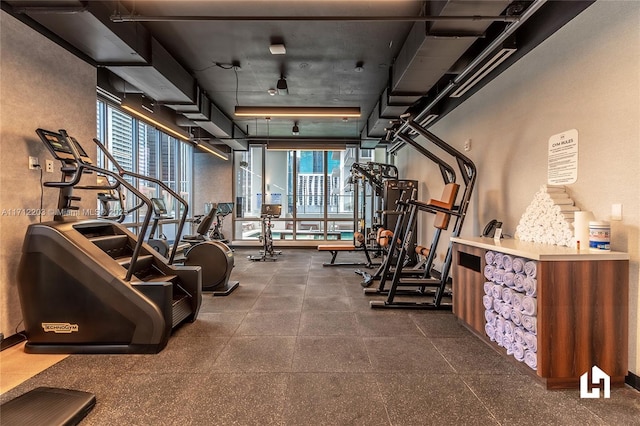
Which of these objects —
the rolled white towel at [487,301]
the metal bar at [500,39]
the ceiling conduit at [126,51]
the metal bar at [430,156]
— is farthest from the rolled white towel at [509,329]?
the ceiling conduit at [126,51]

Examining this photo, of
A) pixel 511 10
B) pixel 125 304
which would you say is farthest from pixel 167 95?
pixel 511 10

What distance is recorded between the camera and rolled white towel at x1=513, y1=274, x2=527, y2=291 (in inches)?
96.5

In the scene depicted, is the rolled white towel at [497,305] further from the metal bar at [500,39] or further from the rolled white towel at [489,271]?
the metal bar at [500,39]

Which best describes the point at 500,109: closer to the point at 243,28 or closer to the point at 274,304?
the point at 243,28

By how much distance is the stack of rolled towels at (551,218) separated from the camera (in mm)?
2633

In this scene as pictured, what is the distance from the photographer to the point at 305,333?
3211mm

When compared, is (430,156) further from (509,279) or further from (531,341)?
(531,341)

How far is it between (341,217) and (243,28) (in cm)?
727

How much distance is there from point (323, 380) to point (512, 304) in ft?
5.48

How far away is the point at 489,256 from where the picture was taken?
2.89 metres

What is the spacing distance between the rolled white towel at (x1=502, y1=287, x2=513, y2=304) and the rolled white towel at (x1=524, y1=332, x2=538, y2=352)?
0.95ft

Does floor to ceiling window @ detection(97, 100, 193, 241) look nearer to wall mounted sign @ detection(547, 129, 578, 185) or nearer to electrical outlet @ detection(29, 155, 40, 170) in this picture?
electrical outlet @ detection(29, 155, 40, 170)

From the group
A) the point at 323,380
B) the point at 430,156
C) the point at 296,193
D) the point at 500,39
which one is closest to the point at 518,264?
the point at 323,380

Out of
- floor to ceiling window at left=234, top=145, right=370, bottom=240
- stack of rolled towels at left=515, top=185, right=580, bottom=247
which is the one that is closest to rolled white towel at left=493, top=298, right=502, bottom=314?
stack of rolled towels at left=515, top=185, right=580, bottom=247
